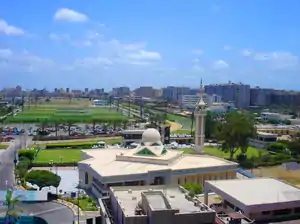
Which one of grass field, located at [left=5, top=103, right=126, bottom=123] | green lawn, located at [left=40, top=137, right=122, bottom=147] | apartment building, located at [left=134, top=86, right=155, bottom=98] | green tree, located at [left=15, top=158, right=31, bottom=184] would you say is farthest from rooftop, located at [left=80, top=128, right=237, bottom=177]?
apartment building, located at [left=134, top=86, right=155, bottom=98]

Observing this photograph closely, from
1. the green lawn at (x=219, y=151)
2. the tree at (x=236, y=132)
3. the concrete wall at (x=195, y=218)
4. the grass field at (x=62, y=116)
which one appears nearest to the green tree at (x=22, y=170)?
the green lawn at (x=219, y=151)

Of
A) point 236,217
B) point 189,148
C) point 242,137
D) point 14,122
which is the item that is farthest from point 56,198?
point 14,122

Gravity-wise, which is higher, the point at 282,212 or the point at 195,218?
the point at 195,218

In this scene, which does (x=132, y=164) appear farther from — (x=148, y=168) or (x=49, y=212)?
(x=49, y=212)

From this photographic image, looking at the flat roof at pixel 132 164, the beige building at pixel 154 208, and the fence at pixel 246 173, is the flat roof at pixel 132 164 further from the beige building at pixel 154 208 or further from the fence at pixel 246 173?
the beige building at pixel 154 208

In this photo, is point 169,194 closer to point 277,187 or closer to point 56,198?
point 277,187

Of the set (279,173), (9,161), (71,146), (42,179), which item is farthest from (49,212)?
(71,146)

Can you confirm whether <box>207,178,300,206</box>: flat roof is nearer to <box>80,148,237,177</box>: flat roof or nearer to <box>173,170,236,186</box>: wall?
<box>173,170,236,186</box>: wall
